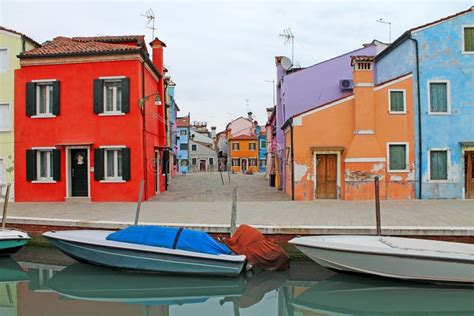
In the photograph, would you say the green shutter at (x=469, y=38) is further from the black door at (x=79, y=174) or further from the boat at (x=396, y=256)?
the black door at (x=79, y=174)

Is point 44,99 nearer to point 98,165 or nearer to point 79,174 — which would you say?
point 79,174

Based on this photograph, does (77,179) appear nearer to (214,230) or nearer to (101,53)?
(101,53)

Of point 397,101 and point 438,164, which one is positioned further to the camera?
point 397,101

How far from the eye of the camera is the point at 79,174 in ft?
54.2

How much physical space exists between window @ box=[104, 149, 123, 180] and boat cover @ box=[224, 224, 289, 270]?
8308mm

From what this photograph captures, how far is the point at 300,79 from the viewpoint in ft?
67.5

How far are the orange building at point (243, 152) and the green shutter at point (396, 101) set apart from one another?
3786 cm

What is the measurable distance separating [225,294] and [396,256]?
10.8 ft

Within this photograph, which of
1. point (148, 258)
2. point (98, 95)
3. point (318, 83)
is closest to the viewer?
point (148, 258)

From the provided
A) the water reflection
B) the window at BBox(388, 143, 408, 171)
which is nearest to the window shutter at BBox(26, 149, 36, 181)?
the water reflection

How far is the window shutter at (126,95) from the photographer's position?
16.2 m

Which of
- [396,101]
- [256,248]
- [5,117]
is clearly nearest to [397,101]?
[396,101]

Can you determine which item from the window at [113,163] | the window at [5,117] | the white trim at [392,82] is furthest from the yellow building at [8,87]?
the white trim at [392,82]

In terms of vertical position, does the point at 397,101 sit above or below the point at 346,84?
below
